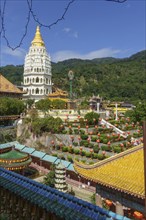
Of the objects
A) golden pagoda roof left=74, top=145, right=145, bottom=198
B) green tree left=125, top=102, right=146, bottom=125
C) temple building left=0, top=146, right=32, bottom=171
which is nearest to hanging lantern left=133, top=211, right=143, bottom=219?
golden pagoda roof left=74, top=145, right=145, bottom=198

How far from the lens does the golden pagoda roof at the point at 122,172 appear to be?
719 cm

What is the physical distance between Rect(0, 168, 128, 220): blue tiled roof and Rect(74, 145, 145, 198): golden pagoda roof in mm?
2912

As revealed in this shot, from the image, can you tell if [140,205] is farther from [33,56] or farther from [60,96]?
[33,56]

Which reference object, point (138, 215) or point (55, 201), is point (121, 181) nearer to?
point (138, 215)

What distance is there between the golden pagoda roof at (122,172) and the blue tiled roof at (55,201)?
2.91 meters

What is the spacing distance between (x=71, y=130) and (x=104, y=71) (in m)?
82.2

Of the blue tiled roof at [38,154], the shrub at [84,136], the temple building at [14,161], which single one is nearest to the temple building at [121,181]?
the temple building at [14,161]

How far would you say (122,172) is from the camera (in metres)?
7.97

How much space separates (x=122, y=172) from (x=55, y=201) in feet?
13.4

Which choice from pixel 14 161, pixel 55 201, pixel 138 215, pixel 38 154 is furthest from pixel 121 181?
pixel 38 154

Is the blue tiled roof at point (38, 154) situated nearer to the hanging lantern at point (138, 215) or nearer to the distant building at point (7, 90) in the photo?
the hanging lantern at point (138, 215)

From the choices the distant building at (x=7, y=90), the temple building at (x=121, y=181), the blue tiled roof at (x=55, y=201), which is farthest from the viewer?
the distant building at (x=7, y=90)

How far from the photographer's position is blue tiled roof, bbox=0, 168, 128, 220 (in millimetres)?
4074

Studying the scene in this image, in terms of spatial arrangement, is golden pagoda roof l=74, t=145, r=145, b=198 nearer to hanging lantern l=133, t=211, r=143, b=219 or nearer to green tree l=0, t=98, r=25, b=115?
hanging lantern l=133, t=211, r=143, b=219
